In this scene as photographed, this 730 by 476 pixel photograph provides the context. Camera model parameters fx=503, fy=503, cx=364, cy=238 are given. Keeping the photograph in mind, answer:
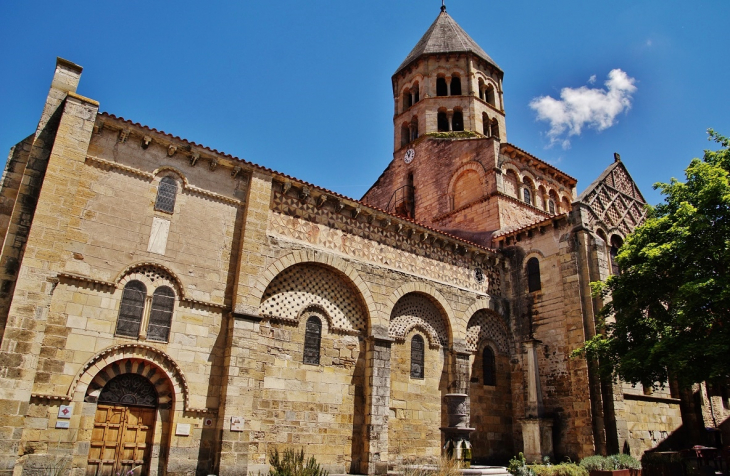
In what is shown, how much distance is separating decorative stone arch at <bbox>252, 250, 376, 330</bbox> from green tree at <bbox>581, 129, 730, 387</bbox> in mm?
6744

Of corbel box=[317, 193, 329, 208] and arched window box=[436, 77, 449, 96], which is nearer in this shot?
corbel box=[317, 193, 329, 208]

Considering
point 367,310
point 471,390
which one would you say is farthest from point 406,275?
point 471,390

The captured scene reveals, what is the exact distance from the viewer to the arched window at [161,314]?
11734 millimetres

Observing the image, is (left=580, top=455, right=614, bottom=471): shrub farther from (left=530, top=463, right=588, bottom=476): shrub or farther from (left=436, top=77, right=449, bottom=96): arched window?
(left=436, top=77, right=449, bottom=96): arched window

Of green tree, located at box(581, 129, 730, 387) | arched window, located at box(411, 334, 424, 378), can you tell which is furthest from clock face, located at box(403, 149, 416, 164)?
green tree, located at box(581, 129, 730, 387)

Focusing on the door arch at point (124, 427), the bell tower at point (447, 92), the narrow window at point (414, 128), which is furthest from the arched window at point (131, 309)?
the narrow window at point (414, 128)

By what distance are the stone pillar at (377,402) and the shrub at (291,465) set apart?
2.04 metres

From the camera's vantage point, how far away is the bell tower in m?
25.7

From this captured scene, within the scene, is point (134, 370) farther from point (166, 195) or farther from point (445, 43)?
point (445, 43)

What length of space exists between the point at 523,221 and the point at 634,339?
8637mm

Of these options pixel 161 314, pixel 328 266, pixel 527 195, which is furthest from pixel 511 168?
pixel 161 314

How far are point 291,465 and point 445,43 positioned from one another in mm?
23570

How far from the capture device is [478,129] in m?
25.3

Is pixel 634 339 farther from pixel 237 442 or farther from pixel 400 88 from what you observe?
pixel 400 88
